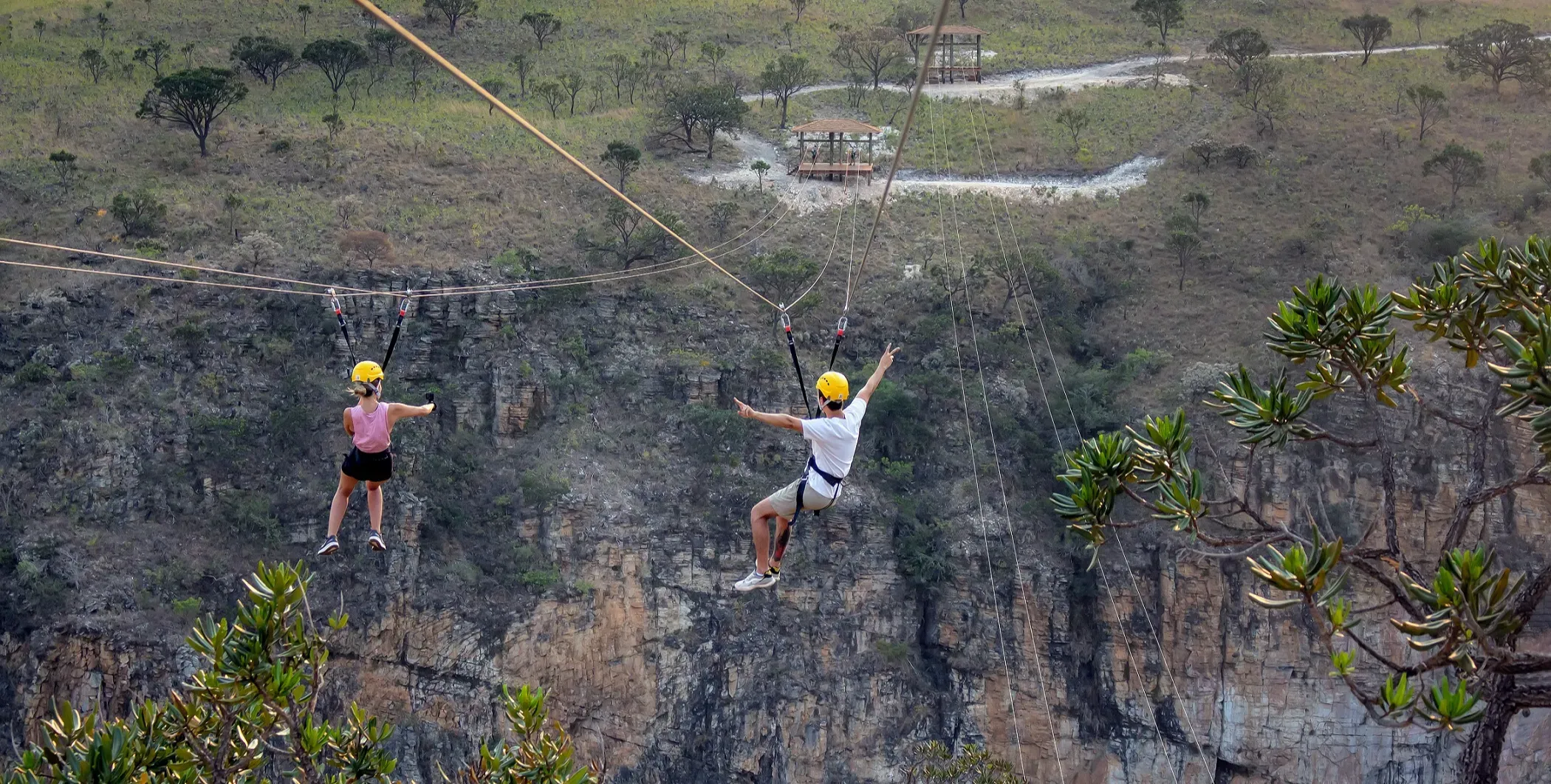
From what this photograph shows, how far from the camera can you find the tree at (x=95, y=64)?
4534cm

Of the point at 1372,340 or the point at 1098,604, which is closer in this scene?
the point at 1372,340

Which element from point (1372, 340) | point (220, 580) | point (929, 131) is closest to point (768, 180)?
point (929, 131)

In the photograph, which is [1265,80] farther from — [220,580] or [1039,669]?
[220,580]

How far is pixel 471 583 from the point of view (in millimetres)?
33656

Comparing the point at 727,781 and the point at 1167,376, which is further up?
the point at 1167,376

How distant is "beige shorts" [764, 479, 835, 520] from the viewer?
12.9 metres

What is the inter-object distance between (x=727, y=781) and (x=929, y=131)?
82.8 ft

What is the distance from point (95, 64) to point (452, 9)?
12.9m

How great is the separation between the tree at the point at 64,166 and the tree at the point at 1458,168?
40.2m

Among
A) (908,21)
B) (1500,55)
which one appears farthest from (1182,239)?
(908,21)

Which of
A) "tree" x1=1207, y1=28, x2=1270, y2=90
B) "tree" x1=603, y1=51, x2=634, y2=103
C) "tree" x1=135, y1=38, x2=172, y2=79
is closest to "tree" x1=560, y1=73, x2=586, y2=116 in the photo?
"tree" x1=603, y1=51, x2=634, y2=103

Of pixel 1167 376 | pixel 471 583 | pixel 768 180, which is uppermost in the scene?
pixel 768 180

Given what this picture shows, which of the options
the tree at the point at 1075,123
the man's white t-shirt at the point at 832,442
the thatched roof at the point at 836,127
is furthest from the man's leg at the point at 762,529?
the tree at the point at 1075,123

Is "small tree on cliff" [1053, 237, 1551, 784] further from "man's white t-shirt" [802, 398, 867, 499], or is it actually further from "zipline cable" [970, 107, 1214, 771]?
"zipline cable" [970, 107, 1214, 771]
